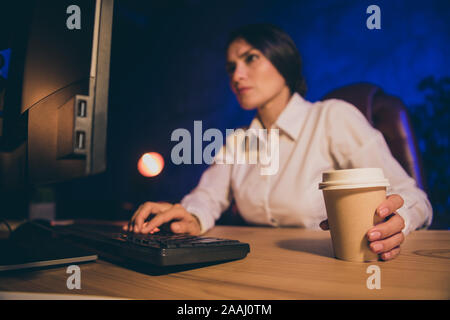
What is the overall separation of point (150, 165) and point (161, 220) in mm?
1765

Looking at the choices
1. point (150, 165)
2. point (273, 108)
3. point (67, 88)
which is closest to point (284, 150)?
point (273, 108)

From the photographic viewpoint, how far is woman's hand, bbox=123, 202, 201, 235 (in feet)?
2.13

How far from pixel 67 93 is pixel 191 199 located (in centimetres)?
→ 76

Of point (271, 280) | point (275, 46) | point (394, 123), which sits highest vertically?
point (275, 46)

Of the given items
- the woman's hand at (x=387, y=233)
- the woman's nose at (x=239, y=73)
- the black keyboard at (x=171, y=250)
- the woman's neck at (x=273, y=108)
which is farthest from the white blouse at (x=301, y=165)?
the woman's hand at (x=387, y=233)

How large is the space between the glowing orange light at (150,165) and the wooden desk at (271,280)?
6.23 feet

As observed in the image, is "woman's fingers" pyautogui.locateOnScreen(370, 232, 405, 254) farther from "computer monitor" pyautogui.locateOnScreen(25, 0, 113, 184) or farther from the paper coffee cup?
"computer monitor" pyautogui.locateOnScreen(25, 0, 113, 184)

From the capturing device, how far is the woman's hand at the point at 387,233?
39cm

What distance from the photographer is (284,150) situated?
1232 millimetres

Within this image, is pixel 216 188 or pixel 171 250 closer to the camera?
pixel 171 250

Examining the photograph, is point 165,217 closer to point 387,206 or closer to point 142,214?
point 142,214
